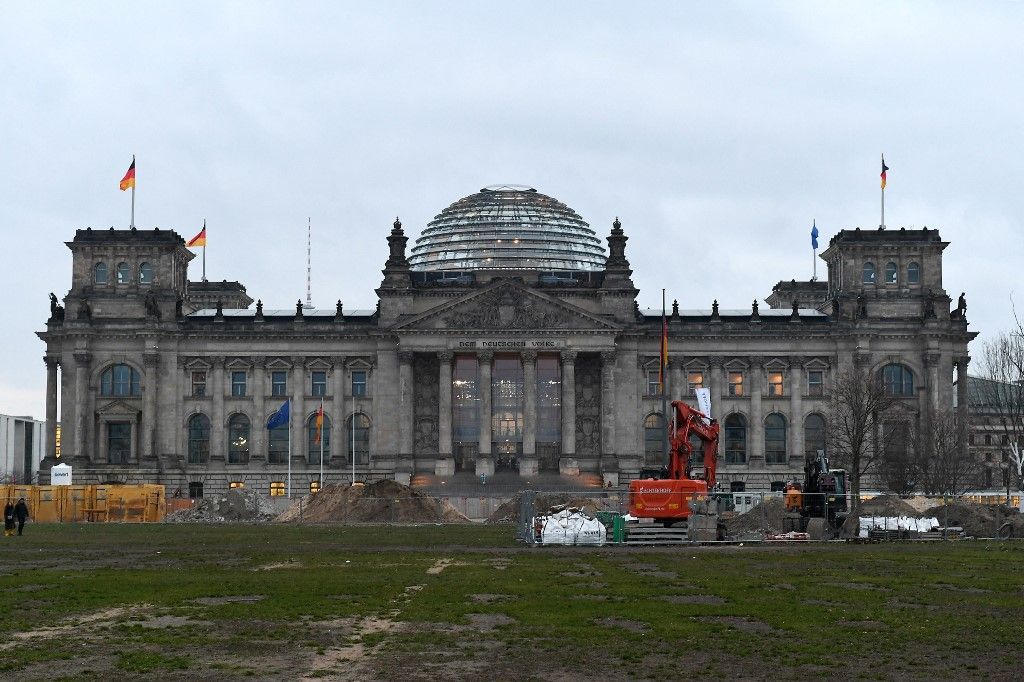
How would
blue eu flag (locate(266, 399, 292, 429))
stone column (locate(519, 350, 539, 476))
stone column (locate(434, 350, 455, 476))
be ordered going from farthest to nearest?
stone column (locate(434, 350, 455, 476)) → stone column (locate(519, 350, 539, 476)) → blue eu flag (locate(266, 399, 292, 429))

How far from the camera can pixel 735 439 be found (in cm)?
14638

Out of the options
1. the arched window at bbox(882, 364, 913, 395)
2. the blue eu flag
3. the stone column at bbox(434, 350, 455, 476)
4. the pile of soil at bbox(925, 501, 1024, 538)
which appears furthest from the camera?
the arched window at bbox(882, 364, 913, 395)

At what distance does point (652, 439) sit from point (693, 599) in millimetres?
109008

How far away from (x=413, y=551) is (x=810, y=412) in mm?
92293

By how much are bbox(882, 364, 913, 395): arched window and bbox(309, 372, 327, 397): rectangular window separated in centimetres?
5090

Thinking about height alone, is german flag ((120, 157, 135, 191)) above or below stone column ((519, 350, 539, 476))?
above

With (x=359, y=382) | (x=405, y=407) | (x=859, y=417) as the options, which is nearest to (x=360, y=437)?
(x=359, y=382)

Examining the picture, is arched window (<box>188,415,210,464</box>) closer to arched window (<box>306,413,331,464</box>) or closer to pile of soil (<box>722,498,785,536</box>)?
arched window (<box>306,413,331,464</box>)

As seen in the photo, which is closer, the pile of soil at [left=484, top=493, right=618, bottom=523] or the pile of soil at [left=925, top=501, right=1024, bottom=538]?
the pile of soil at [left=925, top=501, right=1024, bottom=538]

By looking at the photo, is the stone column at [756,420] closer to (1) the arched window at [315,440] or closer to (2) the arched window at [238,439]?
(1) the arched window at [315,440]

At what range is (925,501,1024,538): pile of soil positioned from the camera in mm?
75125

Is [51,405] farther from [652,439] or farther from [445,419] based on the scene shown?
[652,439]

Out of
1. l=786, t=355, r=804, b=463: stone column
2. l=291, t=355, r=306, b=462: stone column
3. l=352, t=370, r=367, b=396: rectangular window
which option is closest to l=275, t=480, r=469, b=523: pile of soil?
l=291, t=355, r=306, b=462: stone column

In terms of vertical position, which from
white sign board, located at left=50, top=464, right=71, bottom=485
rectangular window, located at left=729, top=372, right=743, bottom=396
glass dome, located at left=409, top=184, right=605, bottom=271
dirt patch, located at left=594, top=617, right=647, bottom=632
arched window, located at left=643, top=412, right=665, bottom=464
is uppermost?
glass dome, located at left=409, top=184, right=605, bottom=271
